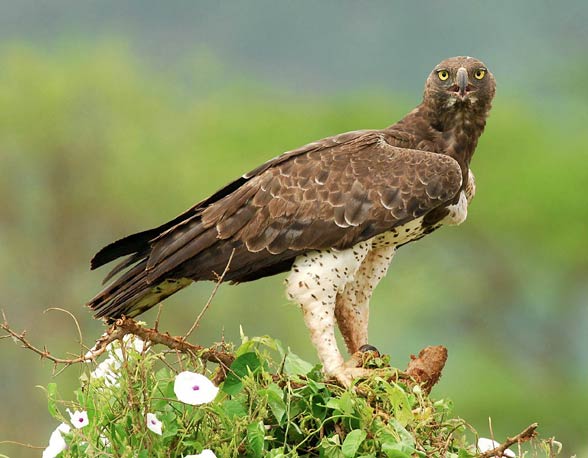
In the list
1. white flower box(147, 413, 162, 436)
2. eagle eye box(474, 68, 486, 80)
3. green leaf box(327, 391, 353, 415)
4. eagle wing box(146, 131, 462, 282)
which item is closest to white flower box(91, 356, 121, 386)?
white flower box(147, 413, 162, 436)

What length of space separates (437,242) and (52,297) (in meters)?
6.34

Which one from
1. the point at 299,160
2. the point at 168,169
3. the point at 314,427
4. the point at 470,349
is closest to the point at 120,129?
the point at 168,169

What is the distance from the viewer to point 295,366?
4.29 meters

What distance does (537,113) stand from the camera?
22703 millimetres

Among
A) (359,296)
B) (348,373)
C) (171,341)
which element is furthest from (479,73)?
(171,341)

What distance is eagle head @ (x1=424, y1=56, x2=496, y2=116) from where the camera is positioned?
543 centimetres

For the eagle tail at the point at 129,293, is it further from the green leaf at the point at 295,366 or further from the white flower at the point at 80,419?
the white flower at the point at 80,419

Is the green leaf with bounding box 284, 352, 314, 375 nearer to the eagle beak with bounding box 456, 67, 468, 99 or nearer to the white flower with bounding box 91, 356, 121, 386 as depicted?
the white flower with bounding box 91, 356, 121, 386

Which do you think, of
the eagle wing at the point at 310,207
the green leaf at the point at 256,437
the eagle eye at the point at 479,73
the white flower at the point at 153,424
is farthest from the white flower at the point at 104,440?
the eagle eye at the point at 479,73

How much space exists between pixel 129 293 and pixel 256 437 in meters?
1.41

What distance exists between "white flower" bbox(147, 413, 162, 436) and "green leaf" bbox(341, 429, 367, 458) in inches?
22.8

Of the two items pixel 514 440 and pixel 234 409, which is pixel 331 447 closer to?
pixel 234 409

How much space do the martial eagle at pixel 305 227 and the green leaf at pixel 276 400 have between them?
943 millimetres

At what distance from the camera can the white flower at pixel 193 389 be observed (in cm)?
364
